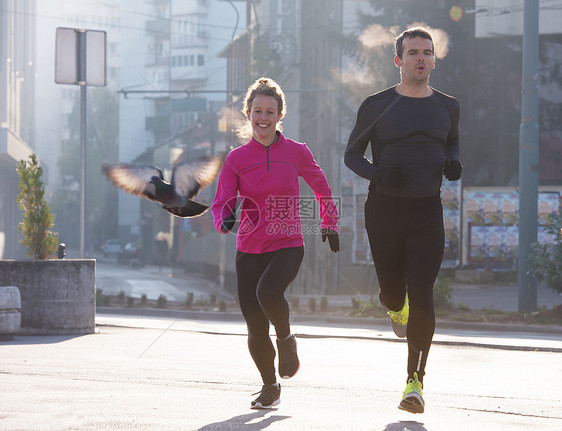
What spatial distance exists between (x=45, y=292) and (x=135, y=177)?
6.31m

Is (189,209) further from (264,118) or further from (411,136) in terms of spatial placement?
(411,136)

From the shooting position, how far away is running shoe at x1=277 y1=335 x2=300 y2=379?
638 centimetres

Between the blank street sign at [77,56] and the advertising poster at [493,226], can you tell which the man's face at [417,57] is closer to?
the blank street sign at [77,56]

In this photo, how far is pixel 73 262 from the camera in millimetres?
13266

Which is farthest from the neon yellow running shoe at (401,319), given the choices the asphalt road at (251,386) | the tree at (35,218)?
the tree at (35,218)

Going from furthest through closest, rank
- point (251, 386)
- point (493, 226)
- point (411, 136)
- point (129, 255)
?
point (129, 255) → point (493, 226) → point (251, 386) → point (411, 136)

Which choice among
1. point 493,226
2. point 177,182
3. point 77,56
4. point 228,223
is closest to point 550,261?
point 77,56

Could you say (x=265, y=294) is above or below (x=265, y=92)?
below

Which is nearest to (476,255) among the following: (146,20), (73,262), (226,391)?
(73,262)

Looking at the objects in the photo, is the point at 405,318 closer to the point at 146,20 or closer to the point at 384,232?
the point at 384,232

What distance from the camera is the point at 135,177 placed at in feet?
23.7

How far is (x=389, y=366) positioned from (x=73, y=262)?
508 centimetres

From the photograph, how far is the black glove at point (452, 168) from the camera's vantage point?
6.20 m

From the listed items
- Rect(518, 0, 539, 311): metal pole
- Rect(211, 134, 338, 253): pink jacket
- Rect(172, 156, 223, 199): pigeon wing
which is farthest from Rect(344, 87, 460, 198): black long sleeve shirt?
Rect(518, 0, 539, 311): metal pole
